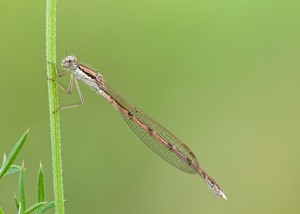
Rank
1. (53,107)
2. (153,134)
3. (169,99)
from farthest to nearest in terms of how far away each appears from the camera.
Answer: (169,99)
(153,134)
(53,107)

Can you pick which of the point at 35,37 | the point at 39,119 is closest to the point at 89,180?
the point at 39,119

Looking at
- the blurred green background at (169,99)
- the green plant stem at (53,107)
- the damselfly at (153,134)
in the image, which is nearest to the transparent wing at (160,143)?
the damselfly at (153,134)

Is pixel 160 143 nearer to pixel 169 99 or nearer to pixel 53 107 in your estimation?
pixel 169 99

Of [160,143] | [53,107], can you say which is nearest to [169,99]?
[160,143]

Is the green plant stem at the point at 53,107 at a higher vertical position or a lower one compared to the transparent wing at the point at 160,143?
lower

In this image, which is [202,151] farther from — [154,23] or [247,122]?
[154,23]

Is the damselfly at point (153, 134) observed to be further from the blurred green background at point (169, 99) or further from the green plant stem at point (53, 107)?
the green plant stem at point (53, 107)

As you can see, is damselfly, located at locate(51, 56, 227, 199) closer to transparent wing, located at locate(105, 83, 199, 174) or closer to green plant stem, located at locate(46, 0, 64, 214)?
transparent wing, located at locate(105, 83, 199, 174)
